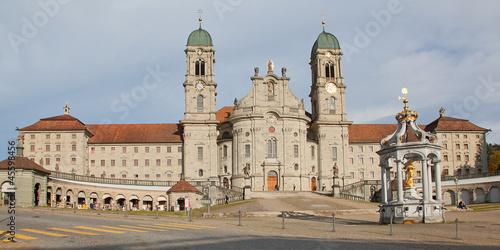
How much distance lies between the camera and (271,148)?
8012 cm

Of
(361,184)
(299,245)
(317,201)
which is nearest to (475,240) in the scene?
(299,245)

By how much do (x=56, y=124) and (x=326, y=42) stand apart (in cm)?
4720

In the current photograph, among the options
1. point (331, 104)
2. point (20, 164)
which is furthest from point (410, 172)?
point (331, 104)

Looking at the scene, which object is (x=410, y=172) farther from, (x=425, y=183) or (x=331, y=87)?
(x=331, y=87)

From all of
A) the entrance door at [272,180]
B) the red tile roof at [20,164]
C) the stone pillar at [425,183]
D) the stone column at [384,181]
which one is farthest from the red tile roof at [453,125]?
the red tile roof at [20,164]

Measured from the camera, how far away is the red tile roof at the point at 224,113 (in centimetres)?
9184

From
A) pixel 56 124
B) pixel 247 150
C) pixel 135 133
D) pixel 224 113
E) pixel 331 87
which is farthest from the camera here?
pixel 224 113

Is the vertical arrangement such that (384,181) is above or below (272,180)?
above

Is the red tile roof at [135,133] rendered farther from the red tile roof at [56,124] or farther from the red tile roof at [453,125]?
the red tile roof at [453,125]

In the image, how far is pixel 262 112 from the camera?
80750 millimetres

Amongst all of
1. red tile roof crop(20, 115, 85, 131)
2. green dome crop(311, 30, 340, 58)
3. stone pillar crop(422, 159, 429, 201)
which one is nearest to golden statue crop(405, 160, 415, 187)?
stone pillar crop(422, 159, 429, 201)

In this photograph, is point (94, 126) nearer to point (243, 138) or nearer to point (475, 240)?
point (243, 138)

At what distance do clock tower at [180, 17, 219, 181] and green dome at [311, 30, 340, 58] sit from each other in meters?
18.6

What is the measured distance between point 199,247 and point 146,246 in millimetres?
2031
